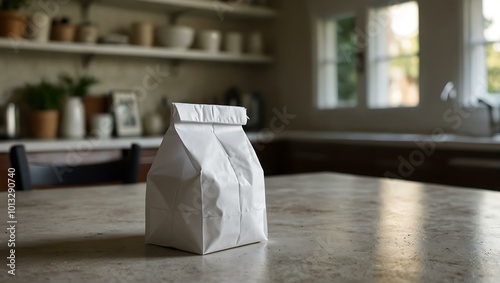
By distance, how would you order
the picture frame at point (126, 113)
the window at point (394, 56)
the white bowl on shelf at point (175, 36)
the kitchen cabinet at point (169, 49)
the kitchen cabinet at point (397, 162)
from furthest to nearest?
the white bowl on shelf at point (175, 36)
the picture frame at point (126, 113)
the window at point (394, 56)
the kitchen cabinet at point (169, 49)
the kitchen cabinet at point (397, 162)

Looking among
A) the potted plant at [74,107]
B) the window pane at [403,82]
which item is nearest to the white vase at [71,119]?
the potted plant at [74,107]

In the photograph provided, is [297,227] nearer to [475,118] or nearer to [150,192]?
[150,192]

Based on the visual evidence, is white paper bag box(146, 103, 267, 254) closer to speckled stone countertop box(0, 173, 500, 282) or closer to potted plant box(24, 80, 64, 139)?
speckled stone countertop box(0, 173, 500, 282)

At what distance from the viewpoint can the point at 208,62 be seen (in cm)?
422

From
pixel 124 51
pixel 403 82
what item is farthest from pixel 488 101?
pixel 124 51

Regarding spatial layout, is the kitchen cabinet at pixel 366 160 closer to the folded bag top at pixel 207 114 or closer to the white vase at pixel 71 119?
the white vase at pixel 71 119

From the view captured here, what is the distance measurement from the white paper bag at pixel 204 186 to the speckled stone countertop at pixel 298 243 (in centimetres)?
2

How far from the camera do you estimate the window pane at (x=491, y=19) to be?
9.68ft

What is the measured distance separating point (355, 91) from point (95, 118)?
1744 mm

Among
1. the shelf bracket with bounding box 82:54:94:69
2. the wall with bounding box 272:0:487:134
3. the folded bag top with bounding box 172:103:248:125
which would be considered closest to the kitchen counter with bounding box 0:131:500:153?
the wall with bounding box 272:0:487:134

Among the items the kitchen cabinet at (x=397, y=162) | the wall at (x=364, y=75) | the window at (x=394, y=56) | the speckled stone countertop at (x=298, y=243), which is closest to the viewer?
the speckled stone countertop at (x=298, y=243)

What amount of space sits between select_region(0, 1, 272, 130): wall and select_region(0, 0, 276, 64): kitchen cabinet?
0.06 metres

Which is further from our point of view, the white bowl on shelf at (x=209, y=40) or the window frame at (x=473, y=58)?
the white bowl on shelf at (x=209, y=40)

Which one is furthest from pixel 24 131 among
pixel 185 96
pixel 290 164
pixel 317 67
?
pixel 317 67
